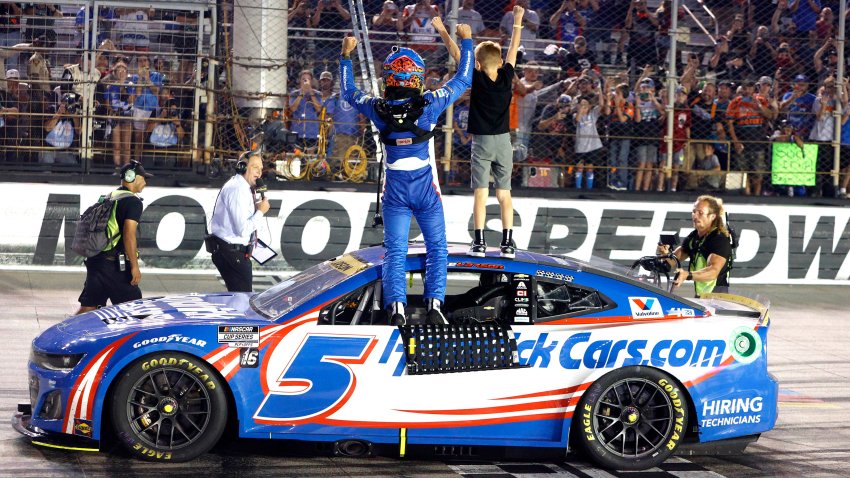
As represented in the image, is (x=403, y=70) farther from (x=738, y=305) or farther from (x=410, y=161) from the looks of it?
(x=738, y=305)

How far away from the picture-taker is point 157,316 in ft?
23.2

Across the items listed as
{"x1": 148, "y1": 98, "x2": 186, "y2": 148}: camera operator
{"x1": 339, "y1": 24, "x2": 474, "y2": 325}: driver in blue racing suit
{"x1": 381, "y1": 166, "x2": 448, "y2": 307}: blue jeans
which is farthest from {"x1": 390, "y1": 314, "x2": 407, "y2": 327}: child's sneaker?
{"x1": 148, "y1": 98, "x2": 186, "y2": 148}: camera operator

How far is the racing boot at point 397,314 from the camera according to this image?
6.91m

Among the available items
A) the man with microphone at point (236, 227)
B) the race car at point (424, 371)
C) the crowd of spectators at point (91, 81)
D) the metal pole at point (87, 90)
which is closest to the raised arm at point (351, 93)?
the race car at point (424, 371)

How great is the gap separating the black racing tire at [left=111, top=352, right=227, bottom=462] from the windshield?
0.57m

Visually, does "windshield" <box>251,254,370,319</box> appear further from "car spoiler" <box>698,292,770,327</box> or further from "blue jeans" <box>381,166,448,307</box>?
"car spoiler" <box>698,292,770,327</box>

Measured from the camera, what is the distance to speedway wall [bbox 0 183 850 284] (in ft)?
47.9

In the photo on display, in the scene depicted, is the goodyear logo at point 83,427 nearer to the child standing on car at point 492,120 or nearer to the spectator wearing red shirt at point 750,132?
the child standing on car at point 492,120

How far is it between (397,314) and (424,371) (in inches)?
14.6

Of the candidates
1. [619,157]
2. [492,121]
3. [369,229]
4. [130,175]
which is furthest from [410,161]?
[619,157]

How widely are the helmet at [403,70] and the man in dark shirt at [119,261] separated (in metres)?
2.87

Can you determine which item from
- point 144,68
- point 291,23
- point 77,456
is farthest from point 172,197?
point 77,456

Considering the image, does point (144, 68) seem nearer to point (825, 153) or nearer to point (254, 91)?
point (254, 91)

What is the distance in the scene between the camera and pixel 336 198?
1513 centimetres
